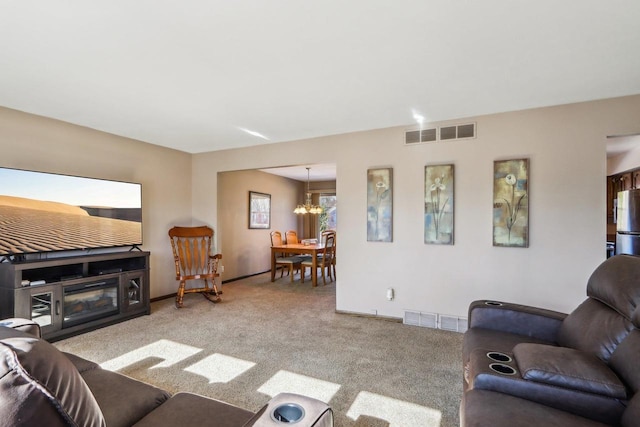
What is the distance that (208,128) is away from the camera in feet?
12.8

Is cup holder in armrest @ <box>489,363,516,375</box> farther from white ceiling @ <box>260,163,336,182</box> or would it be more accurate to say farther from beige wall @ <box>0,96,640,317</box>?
white ceiling @ <box>260,163,336,182</box>

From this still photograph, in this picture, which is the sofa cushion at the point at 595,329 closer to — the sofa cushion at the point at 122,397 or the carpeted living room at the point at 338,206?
the carpeted living room at the point at 338,206

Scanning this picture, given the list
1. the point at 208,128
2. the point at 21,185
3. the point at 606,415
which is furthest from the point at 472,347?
the point at 21,185

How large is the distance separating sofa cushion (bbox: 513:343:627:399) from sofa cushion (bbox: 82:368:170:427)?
5.32 feet

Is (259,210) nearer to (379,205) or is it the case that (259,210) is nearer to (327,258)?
(327,258)

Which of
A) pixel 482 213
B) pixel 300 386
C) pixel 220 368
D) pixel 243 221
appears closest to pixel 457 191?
pixel 482 213

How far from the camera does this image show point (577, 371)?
1.34 m

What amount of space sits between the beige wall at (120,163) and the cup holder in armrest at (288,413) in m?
3.77

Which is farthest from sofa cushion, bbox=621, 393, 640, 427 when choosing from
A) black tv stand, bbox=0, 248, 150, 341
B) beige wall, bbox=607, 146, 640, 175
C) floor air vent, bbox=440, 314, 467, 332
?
beige wall, bbox=607, 146, 640, 175

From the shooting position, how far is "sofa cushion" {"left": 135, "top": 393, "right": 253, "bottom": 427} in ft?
3.94

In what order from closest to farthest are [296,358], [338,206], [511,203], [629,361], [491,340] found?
1. [629,361]
2. [491,340]
3. [296,358]
4. [511,203]
5. [338,206]

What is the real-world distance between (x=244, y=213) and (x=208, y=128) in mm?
2826

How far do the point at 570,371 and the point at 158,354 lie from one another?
293 cm

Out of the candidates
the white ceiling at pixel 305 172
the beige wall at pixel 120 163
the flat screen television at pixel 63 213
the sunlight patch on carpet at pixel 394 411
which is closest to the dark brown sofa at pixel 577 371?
the sunlight patch on carpet at pixel 394 411
